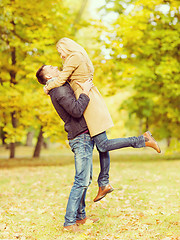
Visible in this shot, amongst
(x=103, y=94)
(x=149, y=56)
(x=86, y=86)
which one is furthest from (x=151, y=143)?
(x=149, y=56)

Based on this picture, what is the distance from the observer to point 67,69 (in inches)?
141

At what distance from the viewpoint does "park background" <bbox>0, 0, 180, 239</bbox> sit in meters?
4.50

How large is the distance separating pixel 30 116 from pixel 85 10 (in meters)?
9.26

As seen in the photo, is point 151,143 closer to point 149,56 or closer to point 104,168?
point 104,168

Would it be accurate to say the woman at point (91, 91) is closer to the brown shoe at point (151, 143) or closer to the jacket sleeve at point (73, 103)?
the brown shoe at point (151, 143)

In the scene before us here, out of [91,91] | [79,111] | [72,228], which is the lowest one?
[72,228]

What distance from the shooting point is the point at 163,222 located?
4.18m

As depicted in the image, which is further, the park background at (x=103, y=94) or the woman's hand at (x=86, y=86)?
the park background at (x=103, y=94)

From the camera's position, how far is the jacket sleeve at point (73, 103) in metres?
3.56

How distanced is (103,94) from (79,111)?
8.02 m

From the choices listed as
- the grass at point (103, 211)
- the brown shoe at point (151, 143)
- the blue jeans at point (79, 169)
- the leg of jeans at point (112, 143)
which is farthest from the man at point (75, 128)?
the brown shoe at point (151, 143)

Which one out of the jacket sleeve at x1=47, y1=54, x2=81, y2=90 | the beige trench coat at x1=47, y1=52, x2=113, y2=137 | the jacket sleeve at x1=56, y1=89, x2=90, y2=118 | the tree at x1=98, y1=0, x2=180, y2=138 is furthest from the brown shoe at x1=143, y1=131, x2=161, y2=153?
the tree at x1=98, y1=0, x2=180, y2=138

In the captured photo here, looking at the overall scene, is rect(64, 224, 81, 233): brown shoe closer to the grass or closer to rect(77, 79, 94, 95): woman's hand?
the grass

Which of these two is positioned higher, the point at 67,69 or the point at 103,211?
the point at 67,69
